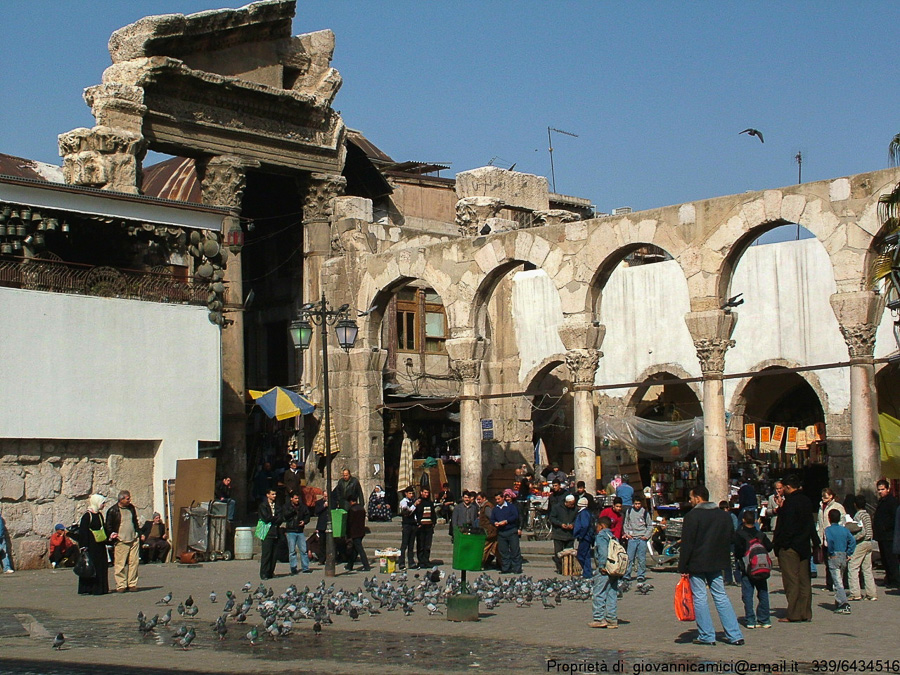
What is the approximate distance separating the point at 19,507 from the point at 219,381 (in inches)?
185

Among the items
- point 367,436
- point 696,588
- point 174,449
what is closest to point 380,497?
point 367,436

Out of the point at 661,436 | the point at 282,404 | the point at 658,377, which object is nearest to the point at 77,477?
the point at 282,404

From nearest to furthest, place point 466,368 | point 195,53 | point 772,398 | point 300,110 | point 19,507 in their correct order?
point 19,507, point 466,368, point 195,53, point 300,110, point 772,398

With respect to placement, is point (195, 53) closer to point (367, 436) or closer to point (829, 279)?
point (367, 436)

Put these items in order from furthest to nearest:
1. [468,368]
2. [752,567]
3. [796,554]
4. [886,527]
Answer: [468,368], [886,527], [796,554], [752,567]

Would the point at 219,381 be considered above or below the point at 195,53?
below

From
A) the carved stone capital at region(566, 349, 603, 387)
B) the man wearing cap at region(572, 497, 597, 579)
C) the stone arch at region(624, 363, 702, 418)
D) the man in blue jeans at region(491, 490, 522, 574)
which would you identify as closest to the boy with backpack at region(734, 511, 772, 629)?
the man wearing cap at region(572, 497, 597, 579)

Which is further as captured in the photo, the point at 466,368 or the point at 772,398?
the point at 772,398

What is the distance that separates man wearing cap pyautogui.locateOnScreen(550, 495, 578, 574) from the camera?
59.8 ft

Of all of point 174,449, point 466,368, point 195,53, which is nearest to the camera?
point 174,449

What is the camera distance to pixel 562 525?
18.2m

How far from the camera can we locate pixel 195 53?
26.6 meters

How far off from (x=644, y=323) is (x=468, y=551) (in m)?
18.3

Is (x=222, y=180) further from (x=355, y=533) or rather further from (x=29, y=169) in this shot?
(x=355, y=533)
